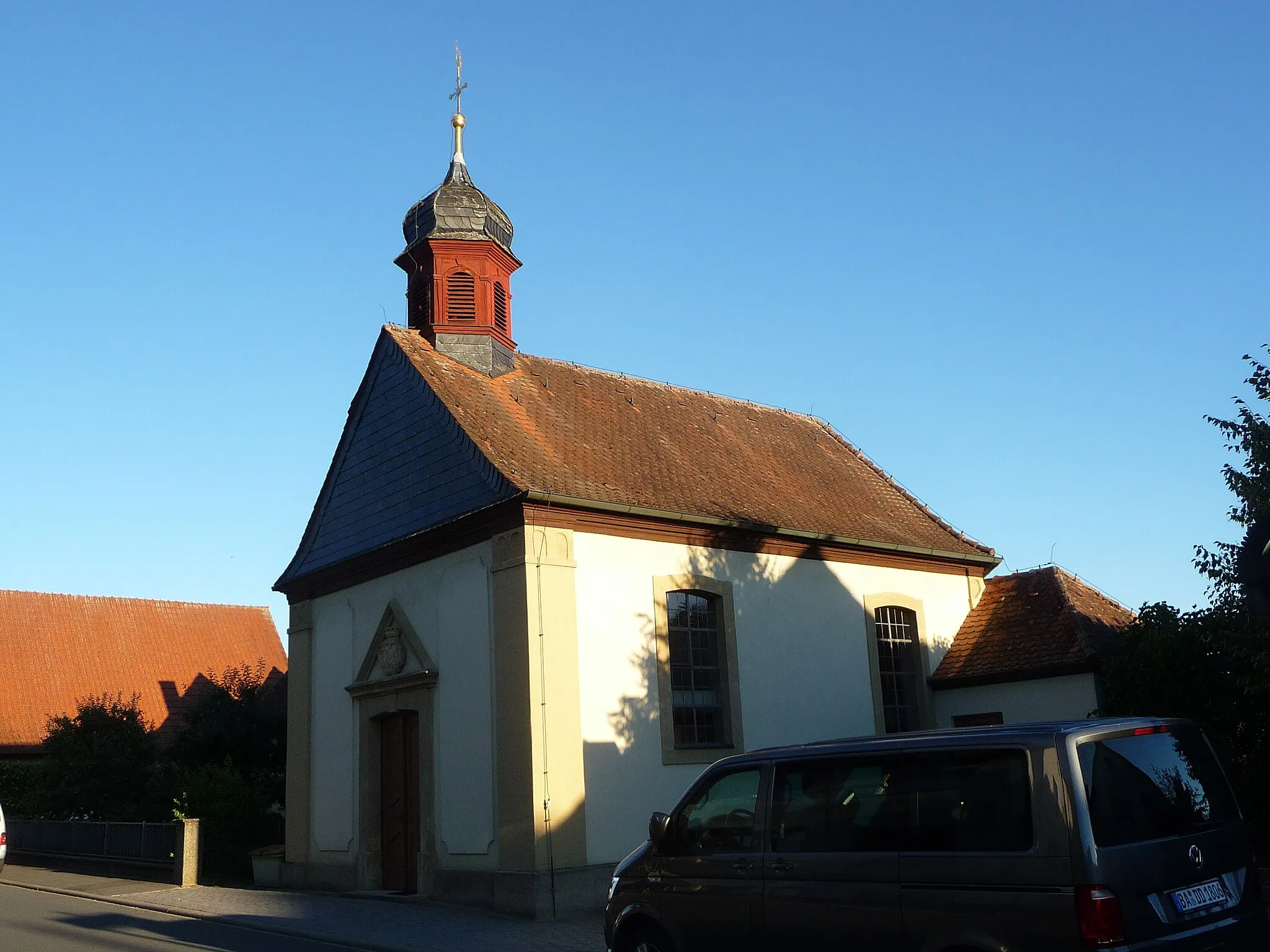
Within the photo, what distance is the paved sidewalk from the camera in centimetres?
1204

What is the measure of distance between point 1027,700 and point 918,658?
2.09 meters

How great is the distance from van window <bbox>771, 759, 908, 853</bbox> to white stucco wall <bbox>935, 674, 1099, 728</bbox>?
11.2 meters

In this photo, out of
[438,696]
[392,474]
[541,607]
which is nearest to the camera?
[541,607]

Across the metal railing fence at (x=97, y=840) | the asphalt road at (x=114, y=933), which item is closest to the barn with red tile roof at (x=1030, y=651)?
the asphalt road at (x=114, y=933)

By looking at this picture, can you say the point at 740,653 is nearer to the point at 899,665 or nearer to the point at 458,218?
the point at 899,665

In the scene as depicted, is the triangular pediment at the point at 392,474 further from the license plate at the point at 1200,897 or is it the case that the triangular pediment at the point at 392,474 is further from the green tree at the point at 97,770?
the license plate at the point at 1200,897

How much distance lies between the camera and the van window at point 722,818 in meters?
7.54

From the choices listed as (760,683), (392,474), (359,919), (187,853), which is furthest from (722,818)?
(187,853)

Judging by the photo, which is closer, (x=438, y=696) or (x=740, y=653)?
(x=438, y=696)

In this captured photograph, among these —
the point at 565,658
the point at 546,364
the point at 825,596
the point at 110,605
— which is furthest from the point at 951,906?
the point at 110,605

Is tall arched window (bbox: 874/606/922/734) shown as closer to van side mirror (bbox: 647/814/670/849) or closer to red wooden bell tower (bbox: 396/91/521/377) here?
red wooden bell tower (bbox: 396/91/521/377)

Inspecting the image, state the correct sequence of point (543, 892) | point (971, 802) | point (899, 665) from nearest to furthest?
1. point (971, 802)
2. point (543, 892)
3. point (899, 665)

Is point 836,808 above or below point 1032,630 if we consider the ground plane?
below

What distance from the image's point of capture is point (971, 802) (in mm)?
6414
